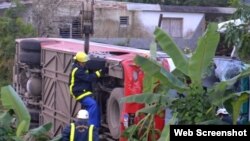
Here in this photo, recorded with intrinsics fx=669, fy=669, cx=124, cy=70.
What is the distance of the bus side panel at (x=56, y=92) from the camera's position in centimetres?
1276

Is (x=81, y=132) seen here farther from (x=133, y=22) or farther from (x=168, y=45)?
(x=133, y=22)

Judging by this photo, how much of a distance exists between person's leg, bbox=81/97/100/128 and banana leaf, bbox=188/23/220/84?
127 inches

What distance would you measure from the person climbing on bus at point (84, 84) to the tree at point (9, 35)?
34.5 feet

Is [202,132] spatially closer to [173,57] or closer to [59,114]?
[173,57]

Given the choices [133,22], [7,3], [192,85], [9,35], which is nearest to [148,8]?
[133,22]

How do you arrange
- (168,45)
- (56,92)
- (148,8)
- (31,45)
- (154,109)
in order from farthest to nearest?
(148,8)
(31,45)
(56,92)
(154,109)
(168,45)

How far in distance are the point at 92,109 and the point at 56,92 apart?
243cm

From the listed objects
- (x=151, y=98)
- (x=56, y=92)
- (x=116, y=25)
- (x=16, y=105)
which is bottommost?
(x=56, y=92)

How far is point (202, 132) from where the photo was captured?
5.74m

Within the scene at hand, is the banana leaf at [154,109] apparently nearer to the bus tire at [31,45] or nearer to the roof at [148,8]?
the bus tire at [31,45]

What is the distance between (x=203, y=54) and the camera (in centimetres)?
821

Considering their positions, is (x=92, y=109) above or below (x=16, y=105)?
below

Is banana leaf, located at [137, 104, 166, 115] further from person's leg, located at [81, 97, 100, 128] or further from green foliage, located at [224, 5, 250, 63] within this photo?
person's leg, located at [81, 97, 100, 128]

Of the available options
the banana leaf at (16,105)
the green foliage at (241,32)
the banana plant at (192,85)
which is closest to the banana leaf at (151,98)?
the banana plant at (192,85)
